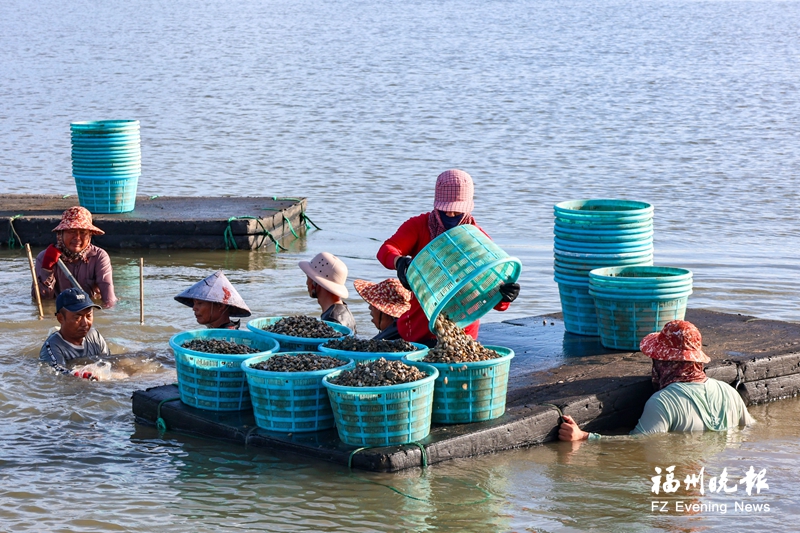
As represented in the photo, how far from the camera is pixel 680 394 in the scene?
6758 millimetres

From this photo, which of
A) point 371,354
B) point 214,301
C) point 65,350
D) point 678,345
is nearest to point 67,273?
point 65,350

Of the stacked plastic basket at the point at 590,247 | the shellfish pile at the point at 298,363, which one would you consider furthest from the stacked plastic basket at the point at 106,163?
the shellfish pile at the point at 298,363

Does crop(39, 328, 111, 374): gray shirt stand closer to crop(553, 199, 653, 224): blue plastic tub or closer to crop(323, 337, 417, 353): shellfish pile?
crop(323, 337, 417, 353): shellfish pile

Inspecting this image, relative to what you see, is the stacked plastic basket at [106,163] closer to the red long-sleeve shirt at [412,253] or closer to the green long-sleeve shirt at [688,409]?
the red long-sleeve shirt at [412,253]

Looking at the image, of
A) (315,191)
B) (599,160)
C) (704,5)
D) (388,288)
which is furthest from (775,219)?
(704,5)

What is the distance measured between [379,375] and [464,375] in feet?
1.78

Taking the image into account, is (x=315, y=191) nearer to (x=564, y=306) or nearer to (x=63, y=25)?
(x=564, y=306)

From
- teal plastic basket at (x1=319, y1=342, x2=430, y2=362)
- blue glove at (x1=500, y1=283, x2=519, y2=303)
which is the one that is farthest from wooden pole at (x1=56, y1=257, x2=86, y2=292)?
blue glove at (x1=500, y1=283, x2=519, y2=303)

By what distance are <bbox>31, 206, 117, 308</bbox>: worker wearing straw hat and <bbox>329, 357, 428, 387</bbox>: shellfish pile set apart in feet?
13.3

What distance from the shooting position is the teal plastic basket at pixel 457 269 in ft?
19.0

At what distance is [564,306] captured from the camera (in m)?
8.32

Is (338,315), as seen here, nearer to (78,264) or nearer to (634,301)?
(634,301)

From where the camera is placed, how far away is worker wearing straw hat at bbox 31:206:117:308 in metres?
9.34

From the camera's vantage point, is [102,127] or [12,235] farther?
[12,235]
